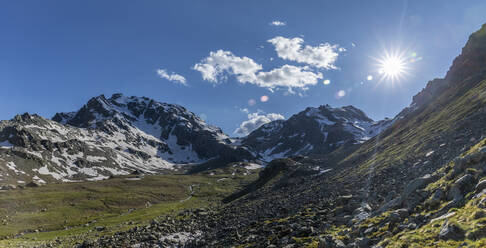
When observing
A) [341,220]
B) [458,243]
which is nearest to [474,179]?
[458,243]

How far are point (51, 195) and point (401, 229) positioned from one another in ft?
520

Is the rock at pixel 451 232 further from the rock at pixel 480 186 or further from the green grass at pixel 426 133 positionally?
the green grass at pixel 426 133

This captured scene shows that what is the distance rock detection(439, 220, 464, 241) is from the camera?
11913 mm

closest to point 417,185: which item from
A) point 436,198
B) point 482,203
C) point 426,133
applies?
point 436,198

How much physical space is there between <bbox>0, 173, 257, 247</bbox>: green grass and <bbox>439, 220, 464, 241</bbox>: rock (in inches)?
2614

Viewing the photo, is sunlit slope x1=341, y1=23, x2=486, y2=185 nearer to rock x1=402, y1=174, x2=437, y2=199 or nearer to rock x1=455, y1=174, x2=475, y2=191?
rock x1=402, y1=174, x2=437, y2=199

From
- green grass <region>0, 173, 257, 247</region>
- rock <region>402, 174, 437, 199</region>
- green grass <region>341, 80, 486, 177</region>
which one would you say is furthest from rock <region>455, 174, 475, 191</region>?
green grass <region>0, 173, 257, 247</region>

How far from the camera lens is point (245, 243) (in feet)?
93.9

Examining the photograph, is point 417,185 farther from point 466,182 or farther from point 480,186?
point 480,186

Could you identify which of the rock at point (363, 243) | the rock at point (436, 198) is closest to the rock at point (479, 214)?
the rock at point (436, 198)

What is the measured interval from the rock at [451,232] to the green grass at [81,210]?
6641cm

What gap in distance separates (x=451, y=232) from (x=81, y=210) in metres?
130

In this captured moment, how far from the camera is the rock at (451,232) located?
11.9 metres

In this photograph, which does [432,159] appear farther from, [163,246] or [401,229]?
[163,246]
